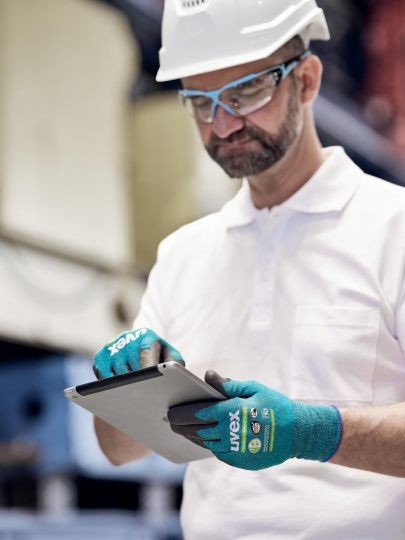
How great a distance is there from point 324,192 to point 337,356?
1.19 feet

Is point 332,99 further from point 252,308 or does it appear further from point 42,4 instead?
point 252,308

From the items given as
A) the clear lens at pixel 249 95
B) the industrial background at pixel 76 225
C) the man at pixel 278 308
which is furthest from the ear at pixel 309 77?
the industrial background at pixel 76 225

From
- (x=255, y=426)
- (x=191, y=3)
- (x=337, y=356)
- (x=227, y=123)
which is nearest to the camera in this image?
(x=255, y=426)

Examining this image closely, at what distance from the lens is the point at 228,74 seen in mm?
2287

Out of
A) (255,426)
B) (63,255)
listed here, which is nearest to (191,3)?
(255,426)

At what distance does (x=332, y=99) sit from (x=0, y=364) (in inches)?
198

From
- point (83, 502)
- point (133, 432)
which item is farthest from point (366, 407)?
point (83, 502)

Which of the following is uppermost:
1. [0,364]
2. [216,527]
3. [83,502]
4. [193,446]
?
[193,446]

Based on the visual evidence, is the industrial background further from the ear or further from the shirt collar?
the ear

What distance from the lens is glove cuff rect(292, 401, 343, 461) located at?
189 cm

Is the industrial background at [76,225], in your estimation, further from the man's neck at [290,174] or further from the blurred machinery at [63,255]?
the man's neck at [290,174]

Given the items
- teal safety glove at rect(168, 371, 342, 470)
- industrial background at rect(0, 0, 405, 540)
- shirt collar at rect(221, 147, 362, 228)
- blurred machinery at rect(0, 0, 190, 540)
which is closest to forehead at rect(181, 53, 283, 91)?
shirt collar at rect(221, 147, 362, 228)

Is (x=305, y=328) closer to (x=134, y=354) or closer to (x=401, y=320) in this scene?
(x=401, y=320)

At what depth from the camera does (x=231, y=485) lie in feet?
7.02
